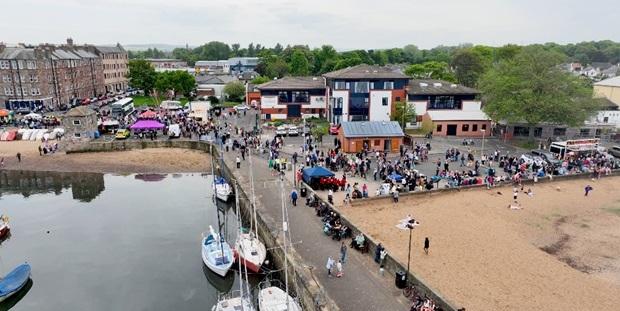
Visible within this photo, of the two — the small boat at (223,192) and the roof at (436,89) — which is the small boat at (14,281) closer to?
the small boat at (223,192)

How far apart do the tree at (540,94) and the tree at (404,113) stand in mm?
8517

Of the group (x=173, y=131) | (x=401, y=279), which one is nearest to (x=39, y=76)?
(x=173, y=131)

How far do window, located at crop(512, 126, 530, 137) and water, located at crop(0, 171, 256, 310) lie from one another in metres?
33.5

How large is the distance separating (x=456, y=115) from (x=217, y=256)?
35232mm

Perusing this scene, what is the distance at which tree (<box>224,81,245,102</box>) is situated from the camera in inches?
3108

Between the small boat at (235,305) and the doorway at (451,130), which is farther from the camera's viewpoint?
the doorway at (451,130)

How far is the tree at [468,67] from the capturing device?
266 ft

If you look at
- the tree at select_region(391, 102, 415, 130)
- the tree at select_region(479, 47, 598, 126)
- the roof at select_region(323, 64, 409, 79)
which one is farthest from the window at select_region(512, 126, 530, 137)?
the roof at select_region(323, 64, 409, 79)

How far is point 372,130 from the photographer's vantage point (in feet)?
133

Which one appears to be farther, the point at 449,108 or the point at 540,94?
the point at 449,108

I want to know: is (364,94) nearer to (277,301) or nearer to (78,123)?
(78,123)

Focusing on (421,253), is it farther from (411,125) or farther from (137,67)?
(137,67)

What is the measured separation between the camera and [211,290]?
21.3 metres

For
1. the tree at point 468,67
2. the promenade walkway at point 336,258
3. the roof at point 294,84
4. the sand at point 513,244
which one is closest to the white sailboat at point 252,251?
the promenade walkway at point 336,258
